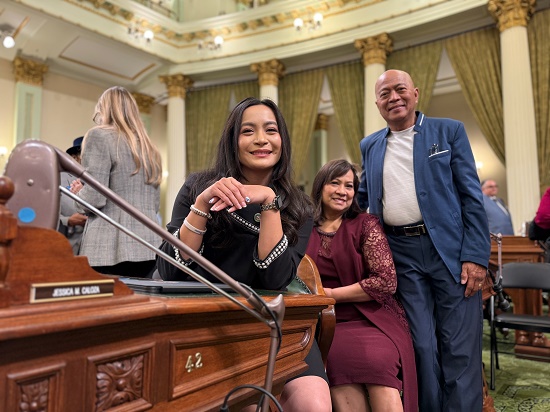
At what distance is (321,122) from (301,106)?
3.19 meters

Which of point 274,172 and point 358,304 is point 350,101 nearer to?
point 358,304

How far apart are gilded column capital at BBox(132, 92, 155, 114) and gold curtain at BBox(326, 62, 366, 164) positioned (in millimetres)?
4551

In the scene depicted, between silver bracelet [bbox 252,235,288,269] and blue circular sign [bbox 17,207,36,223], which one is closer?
blue circular sign [bbox 17,207,36,223]

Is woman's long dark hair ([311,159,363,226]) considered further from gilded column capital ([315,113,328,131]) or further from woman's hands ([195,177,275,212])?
gilded column capital ([315,113,328,131])

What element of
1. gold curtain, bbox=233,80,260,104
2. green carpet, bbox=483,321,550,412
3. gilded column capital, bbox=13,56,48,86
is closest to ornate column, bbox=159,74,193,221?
gold curtain, bbox=233,80,260,104

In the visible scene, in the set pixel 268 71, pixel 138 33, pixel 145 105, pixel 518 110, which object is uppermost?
pixel 138 33

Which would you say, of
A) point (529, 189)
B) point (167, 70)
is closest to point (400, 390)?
point (529, 189)

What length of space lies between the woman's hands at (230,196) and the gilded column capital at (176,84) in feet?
30.8

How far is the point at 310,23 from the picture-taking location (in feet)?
29.5

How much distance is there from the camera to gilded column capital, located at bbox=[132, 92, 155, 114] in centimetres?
1116

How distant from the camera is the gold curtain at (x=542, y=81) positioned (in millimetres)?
6867

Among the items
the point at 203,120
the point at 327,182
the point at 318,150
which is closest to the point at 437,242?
the point at 327,182

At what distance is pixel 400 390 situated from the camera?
1.90 m

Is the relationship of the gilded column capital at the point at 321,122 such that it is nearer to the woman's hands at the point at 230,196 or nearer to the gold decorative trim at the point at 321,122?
the gold decorative trim at the point at 321,122
